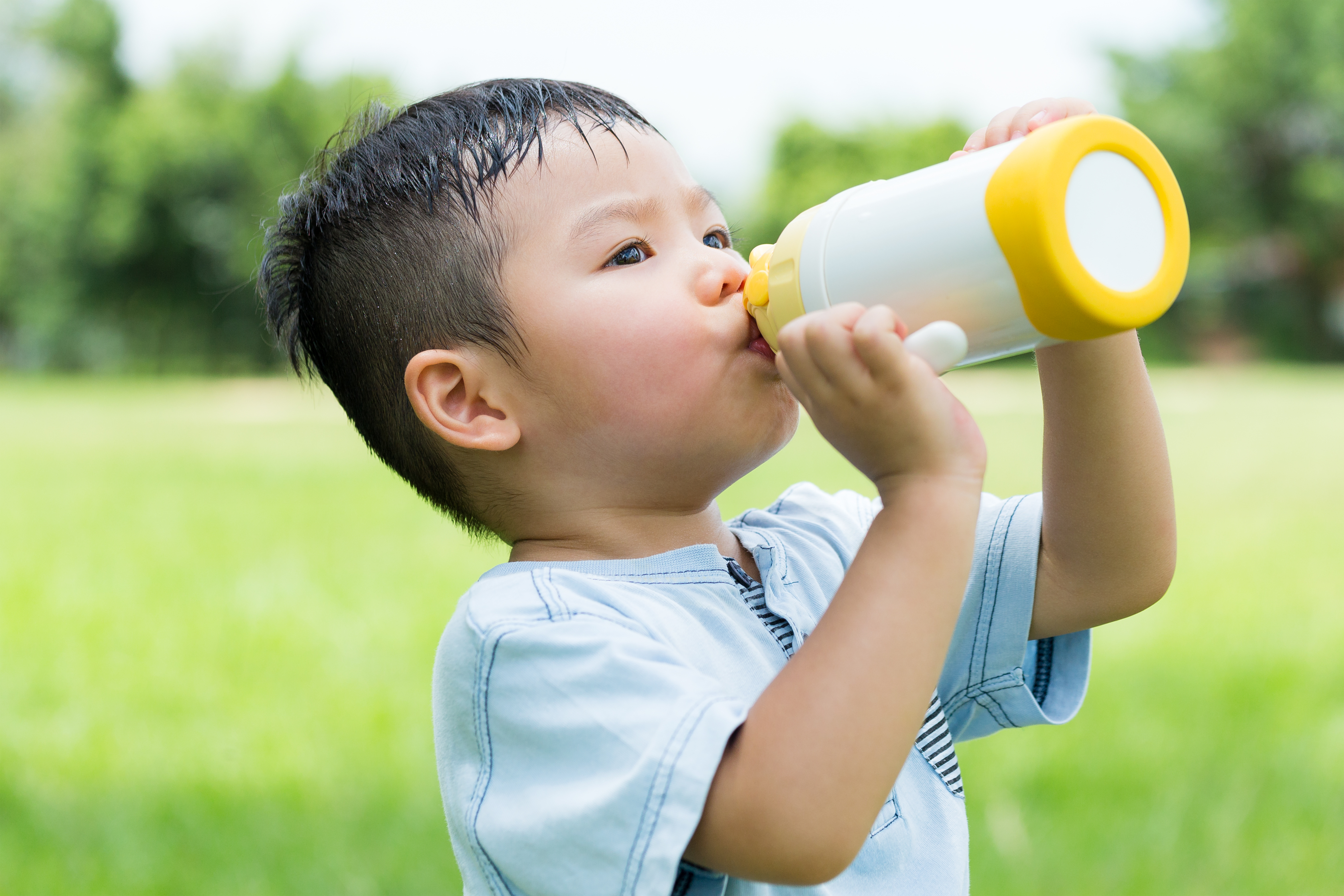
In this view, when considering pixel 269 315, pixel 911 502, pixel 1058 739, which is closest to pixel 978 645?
pixel 911 502

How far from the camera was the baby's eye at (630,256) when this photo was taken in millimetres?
1095

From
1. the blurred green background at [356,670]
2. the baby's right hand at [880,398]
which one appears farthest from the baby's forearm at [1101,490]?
the blurred green background at [356,670]

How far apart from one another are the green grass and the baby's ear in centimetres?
132

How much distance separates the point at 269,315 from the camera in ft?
4.56

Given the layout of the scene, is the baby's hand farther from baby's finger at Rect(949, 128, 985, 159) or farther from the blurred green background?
the blurred green background

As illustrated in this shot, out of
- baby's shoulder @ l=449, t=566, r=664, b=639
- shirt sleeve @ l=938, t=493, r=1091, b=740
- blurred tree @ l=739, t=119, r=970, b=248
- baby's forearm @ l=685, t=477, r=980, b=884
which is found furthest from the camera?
blurred tree @ l=739, t=119, r=970, b=248

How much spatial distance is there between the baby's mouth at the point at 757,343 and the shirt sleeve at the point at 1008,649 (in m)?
0.28

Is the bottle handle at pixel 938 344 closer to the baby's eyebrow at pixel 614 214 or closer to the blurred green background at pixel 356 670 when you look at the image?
the baby's eyebrow at pixel 614 214

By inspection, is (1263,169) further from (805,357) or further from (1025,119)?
(805,357)

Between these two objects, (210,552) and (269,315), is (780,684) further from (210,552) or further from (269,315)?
(210,552)

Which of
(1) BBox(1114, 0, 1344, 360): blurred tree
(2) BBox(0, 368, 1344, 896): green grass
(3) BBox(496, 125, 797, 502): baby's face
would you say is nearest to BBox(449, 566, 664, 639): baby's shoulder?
(3) BBox(496, 125, 797, 502): baby's face

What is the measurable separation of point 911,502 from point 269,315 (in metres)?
0.83

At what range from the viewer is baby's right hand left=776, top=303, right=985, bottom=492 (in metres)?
0.87

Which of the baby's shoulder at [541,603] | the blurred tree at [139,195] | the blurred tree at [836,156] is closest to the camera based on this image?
the baby's shoulder at [541,603]
